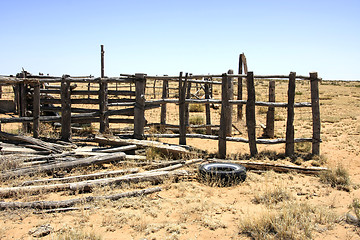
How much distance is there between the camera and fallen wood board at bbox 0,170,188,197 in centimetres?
519

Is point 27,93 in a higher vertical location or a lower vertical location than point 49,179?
higher

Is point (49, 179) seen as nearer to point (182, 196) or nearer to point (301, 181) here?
point (182, 196)

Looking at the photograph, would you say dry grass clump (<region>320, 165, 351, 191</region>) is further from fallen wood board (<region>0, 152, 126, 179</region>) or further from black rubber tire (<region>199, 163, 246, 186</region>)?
fallen wood board (<region>0, 152, 126, 179</region>)

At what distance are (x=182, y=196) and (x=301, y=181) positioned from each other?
2.66m

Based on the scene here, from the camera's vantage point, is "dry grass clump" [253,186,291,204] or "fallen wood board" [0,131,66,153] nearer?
"dry grass clump" [253,186,291,204]

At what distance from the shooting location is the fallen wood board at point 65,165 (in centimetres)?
590

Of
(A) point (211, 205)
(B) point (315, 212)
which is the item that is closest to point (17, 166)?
(A) point (211, 205)

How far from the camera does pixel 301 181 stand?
20.6 ft

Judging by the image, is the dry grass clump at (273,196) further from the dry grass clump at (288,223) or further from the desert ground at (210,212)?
the dry grass clump at (288,223)

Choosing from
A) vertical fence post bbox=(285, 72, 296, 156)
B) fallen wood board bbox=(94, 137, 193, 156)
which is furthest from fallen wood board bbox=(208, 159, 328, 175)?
fallen wood board bbox=(94, 137, 193, 156)

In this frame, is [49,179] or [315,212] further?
[49,179]

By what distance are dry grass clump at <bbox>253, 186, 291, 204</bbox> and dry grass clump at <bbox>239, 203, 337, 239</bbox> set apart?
54 centimetres

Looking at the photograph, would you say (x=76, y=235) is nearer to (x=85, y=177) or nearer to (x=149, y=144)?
(x=85, y=177)

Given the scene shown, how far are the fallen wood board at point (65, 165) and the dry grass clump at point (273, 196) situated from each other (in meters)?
3.33
